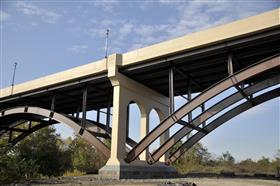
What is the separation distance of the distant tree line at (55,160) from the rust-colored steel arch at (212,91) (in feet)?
21.4

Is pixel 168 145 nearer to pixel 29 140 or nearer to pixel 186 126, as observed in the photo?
pixel 186 126

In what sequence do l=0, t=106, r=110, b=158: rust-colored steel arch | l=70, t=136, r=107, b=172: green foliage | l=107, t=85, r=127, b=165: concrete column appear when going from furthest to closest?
l=70, t=136, r=107, b=172: green foliage < l=0, t=106, r=110, b=158: rust-colored steel arch < l=107, t=85, r=127, b=165: concrete column

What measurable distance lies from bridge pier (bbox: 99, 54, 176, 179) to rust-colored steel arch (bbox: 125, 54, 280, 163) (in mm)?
883

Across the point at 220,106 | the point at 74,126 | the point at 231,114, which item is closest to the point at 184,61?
the point at 220,106

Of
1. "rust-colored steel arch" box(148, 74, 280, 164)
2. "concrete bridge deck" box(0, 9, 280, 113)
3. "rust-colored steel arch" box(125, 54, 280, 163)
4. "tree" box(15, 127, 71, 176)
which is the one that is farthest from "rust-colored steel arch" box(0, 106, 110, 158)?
"tree" box(15, 127, 71, 176)

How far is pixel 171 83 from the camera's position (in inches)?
742

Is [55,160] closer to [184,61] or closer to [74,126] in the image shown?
[74,126]

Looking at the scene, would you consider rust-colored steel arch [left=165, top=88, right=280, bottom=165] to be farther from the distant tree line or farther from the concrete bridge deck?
the distant tree line

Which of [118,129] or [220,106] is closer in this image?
[220,106]

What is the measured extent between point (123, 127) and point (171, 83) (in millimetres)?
4559

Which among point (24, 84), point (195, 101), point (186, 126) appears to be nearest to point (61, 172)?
point (24, 84)

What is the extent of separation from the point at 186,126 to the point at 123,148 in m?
4.44

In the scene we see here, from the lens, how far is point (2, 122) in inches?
1535

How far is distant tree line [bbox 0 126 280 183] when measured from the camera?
443 inches
